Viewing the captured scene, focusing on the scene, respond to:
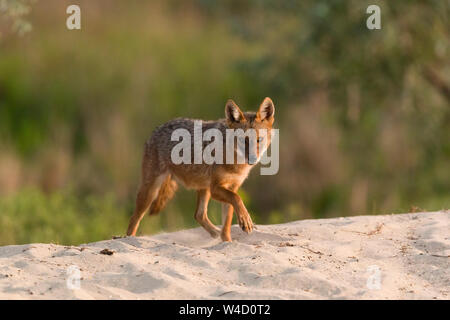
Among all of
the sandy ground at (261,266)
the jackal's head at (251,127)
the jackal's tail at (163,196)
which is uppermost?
the jackal's head at (251,127)

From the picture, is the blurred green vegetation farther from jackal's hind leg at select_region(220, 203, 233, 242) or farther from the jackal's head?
the jackal's head

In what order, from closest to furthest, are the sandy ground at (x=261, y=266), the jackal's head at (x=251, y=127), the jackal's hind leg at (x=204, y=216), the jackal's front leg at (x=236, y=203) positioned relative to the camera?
the sandy ground at (x=261, y=266) → the jackal's front leg at (x=236, y=203) → the jackal's head at (x=251, y=127) → the jackal's hind leg at (x=204, y=216)

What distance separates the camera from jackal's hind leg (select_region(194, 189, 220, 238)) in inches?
335

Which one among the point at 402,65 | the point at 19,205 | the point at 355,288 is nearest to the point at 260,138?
the point at 355,288

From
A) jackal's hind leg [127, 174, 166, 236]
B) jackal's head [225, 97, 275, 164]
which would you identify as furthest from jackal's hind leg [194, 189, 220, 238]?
jackal's head [225, 97, 275, 164]

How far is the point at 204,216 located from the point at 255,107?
27.4ft

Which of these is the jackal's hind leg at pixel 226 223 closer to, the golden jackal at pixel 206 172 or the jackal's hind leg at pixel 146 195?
the golden jackal at pixel 206 172

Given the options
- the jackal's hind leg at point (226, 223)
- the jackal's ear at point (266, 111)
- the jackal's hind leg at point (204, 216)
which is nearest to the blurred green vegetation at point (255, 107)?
the jackal's hind leg at point (204, 216)

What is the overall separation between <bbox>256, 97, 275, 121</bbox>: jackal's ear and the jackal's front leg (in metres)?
0.87

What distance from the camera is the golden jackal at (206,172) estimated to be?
788 centimetres

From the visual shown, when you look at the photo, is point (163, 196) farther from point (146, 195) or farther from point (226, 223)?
point (226, 223)

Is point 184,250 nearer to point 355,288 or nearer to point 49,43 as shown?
point 355,288
